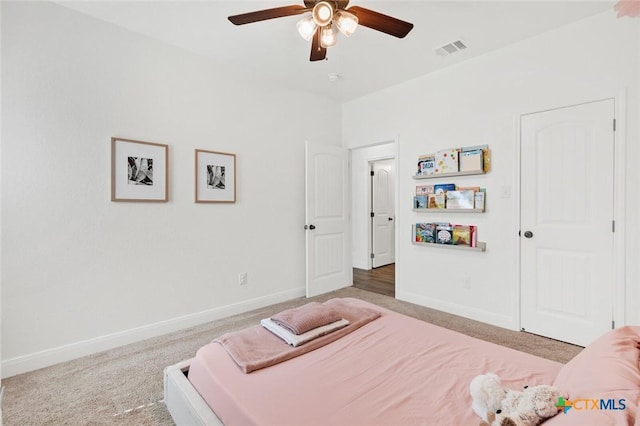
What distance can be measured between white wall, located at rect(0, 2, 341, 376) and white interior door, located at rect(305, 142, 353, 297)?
1.70 ft

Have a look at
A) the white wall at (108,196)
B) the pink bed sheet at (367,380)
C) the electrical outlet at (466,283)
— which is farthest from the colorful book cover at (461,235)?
the white wall at (108,196)

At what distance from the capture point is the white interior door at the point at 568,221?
243cm

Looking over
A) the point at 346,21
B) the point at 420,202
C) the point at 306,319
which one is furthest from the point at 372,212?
the point at 306,319

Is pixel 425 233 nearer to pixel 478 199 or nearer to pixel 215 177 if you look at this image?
pixel 478 199

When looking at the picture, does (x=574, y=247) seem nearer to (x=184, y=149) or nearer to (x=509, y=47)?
(x=509, y=47)

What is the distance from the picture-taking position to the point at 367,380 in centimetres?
128

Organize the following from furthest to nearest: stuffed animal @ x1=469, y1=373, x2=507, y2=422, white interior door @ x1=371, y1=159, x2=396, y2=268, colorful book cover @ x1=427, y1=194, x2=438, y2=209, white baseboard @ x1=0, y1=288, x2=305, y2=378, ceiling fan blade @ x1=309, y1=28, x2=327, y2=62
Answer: white interior door @ x1=371, y1=159, x2=396, y2=268 → colorful book cover @ x1=427, y1=194, x2=438, y2=209 → white baseboard @ x1=0, y1=288, x2=305, y2=378 → ceiling fan blade @ x1=309, y1=28, x2=327, y2=62 → stuffed animal @ x1=469, y1=373, x2=507, y2=422

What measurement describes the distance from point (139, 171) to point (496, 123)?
3.45 meters

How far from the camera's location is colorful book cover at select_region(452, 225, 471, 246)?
3187 mm

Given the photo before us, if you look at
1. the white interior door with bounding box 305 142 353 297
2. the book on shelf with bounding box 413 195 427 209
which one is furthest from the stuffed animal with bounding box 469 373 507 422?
the white interior door with bounding box 305 142 353 297

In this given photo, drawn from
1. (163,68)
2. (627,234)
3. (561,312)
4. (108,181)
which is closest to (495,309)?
(561,312)

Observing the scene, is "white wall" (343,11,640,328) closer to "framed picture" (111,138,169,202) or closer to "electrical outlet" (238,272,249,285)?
"electrical outlet" (238,272,249,285)

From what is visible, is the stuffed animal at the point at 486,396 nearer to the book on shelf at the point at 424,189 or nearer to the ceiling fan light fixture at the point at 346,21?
the ceiling fan light fixture at the point at 346,21

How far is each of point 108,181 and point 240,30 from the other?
1.74 meters
